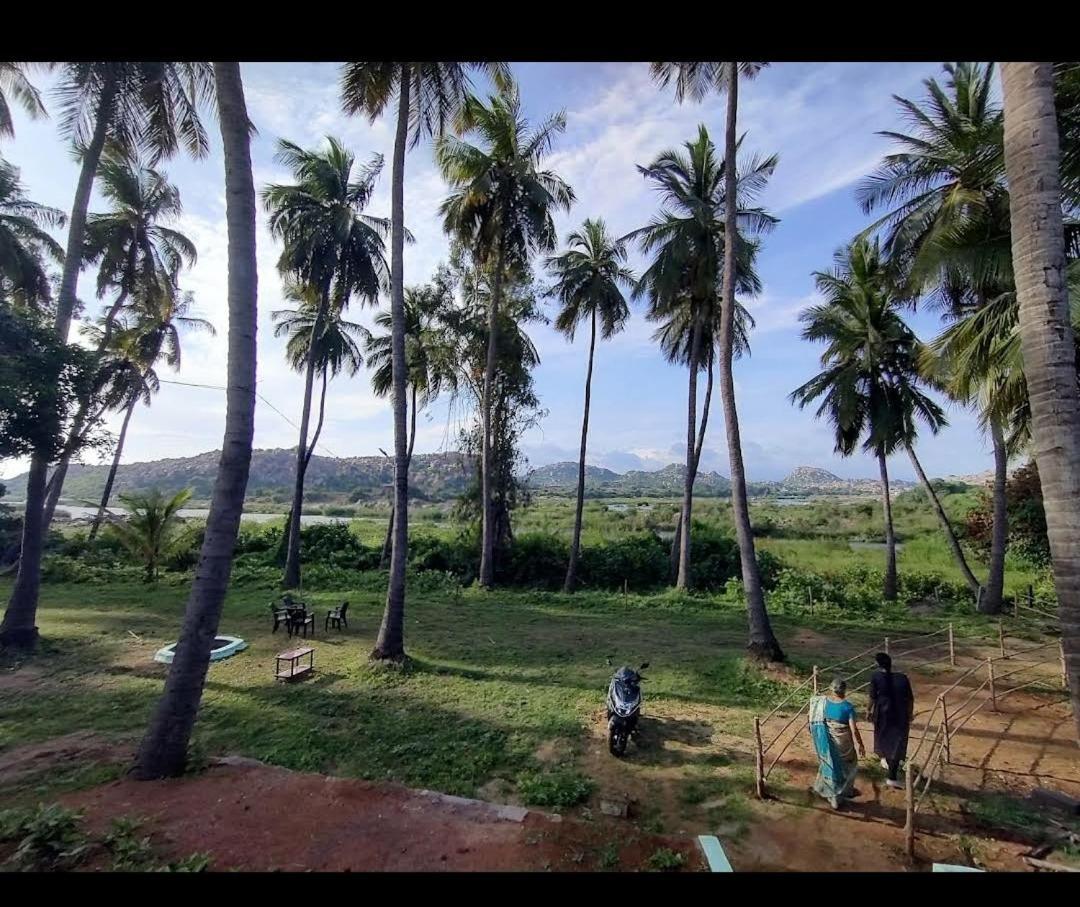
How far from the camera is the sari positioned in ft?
18.0

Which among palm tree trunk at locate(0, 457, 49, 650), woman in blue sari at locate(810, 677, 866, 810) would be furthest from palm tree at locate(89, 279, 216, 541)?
woman in blue sari at locate(810, 677, 866, 810)

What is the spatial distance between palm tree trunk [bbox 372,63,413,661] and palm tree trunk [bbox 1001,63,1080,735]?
8.77 meters

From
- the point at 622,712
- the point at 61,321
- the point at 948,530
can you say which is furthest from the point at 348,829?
the point at 948,530

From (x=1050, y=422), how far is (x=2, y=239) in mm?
24196

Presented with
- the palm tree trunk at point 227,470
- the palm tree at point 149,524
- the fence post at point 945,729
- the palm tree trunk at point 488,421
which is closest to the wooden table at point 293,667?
the palm tree trunk at point 227,470

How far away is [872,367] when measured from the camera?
19.0 m

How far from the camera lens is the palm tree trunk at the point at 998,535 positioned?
14.2 metres

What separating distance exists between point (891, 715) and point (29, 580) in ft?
50.0

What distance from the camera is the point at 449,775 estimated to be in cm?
612

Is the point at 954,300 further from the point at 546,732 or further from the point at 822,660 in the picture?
the point at 546,732

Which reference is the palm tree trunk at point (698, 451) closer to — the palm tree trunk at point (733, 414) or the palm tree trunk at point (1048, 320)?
the palm tree trunk at point (733, 414)

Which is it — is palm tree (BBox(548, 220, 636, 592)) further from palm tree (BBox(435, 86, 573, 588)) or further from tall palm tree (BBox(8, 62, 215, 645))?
tall palm tree (BBox(8, 62, 215, 645))
